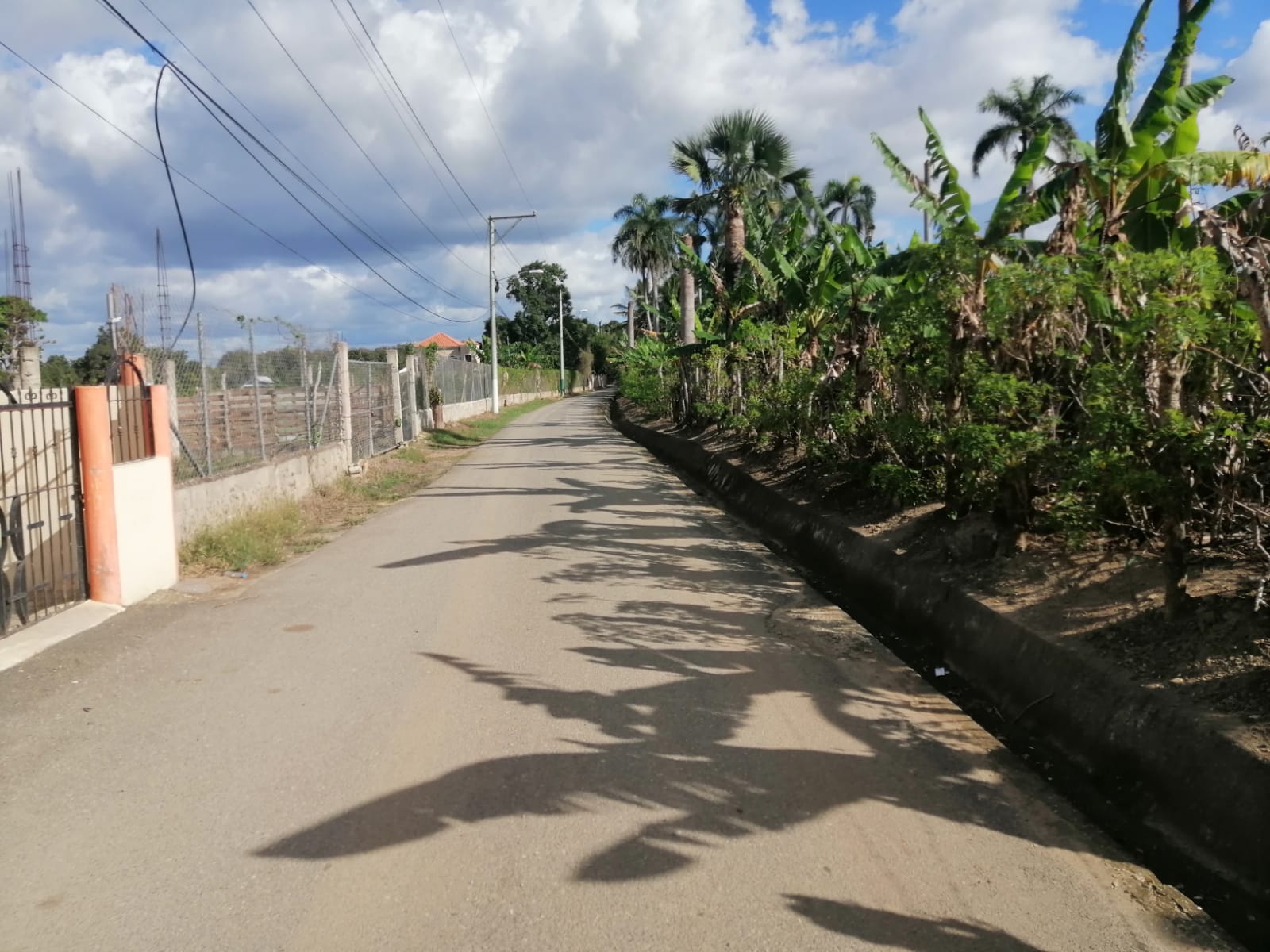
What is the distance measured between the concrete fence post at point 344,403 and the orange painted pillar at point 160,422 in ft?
30.5

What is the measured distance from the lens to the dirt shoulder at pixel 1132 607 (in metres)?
4.29

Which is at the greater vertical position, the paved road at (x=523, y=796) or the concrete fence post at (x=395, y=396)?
the concrete fence post at (x=395, y=396)

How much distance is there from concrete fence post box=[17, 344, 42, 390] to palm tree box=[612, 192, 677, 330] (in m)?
37.9

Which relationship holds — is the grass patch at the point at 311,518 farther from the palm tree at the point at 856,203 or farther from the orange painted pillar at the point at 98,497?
the palm tree at the point at 856,203

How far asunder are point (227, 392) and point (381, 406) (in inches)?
432

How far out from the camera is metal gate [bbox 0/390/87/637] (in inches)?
274

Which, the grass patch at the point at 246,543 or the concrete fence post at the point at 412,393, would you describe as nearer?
the grass patch at the point at 246,543

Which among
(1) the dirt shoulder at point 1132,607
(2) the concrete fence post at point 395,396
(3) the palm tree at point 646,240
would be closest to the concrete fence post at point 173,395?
(1) the dirt shoulder at point 1132,607

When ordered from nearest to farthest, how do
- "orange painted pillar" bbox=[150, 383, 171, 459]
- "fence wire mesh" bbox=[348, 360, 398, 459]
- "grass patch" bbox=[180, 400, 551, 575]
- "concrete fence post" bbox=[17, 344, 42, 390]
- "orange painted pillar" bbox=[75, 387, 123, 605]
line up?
"orange painted pillar" bbox=[75, 387, 123, 605] < "orange painted pillar" bbox=[150, 383, 171, 459] < "grass patch" bbox=[180, 400, 551, 575] < "concrete fence post" bbox=[17, 344, 42, 390] < "fence wire mesh" bbox=[348, 360, 398, 459]

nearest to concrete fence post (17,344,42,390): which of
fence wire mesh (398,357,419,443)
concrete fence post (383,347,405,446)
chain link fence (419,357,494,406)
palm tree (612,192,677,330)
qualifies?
concrete fence post (383,347,405,446)

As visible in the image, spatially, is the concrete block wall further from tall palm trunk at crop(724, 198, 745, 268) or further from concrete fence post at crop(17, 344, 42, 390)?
tall palm trunk at crop(724, 198, 745, 268)

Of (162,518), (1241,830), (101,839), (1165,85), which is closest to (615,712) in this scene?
(101,839)

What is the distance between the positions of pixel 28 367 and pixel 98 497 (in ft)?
25.4

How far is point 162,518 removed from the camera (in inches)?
346
